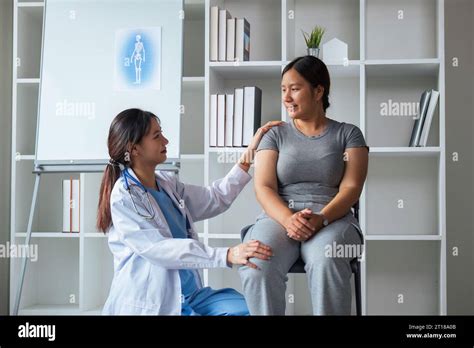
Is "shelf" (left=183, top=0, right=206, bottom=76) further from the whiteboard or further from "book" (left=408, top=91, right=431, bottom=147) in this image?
"book" (left=408, top=91, right=431, bottom=147)

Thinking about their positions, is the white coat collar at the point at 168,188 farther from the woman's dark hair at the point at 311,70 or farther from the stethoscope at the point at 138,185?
the woman's dark hair at the point at 311,70

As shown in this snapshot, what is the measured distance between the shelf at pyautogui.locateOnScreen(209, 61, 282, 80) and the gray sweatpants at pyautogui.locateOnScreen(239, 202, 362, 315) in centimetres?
106

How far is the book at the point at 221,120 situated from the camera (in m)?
2.62

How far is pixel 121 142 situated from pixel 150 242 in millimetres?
276

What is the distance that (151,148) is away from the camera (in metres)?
1.77

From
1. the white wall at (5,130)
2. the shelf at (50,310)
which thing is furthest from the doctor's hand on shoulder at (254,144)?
the white wall at (5,130)

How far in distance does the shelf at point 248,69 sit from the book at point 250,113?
3.7 inches

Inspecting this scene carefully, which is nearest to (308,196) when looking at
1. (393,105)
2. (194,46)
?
(393,105)

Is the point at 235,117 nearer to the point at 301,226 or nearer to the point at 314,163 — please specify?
the point at 314,163

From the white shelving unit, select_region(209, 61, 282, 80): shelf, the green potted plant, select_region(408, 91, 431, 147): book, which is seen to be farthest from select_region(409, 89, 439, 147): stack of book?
select_region(209, 61, 282, 80): shelf

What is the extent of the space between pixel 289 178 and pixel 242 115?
0.81 metres

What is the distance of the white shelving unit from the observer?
2.73 meters

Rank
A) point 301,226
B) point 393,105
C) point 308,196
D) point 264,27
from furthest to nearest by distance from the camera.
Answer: point 264,27 → point 393,105 → point 308,196 → point 301,226
